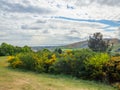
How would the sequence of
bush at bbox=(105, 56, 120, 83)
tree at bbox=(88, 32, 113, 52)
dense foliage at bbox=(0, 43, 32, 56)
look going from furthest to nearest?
tree at bbox=(88, 32, 113, 52), dense foliage at bbox=(0, 43, 32, 56), bush at bbox=(105, 56, 120, 83)

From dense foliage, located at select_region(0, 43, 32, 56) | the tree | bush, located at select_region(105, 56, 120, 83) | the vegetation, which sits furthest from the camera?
the tree

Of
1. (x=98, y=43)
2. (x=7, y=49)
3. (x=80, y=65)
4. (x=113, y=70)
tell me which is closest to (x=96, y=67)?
(x=113, y=70)

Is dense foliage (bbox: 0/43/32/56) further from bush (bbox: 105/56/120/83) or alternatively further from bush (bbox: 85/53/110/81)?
bush (bbox: 105/56/120/83)

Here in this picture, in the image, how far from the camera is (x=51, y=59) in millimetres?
33062

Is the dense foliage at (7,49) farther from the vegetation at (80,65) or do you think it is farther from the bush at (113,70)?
the bush at (113,70)

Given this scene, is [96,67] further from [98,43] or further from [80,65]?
[98,43]

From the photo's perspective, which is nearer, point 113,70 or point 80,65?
point 113,70

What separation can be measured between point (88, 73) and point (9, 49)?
120 feet

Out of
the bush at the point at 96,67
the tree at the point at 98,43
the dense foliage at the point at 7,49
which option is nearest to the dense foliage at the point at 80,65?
the bush at the point at 96,67

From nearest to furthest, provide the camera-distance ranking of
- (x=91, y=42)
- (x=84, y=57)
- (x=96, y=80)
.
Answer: (x=96, y=80) < (x=84, y=57) < (x=91, y=42)

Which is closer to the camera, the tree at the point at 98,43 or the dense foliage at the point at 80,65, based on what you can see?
the dense foliage at the point at 80,65

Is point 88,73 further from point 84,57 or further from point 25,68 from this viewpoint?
point 25,68

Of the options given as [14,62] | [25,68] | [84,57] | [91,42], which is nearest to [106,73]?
[84,57]

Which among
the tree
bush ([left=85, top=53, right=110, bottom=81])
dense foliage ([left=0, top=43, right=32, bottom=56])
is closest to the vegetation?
bush ([left=85, top=53, right=110, bottom=81])
